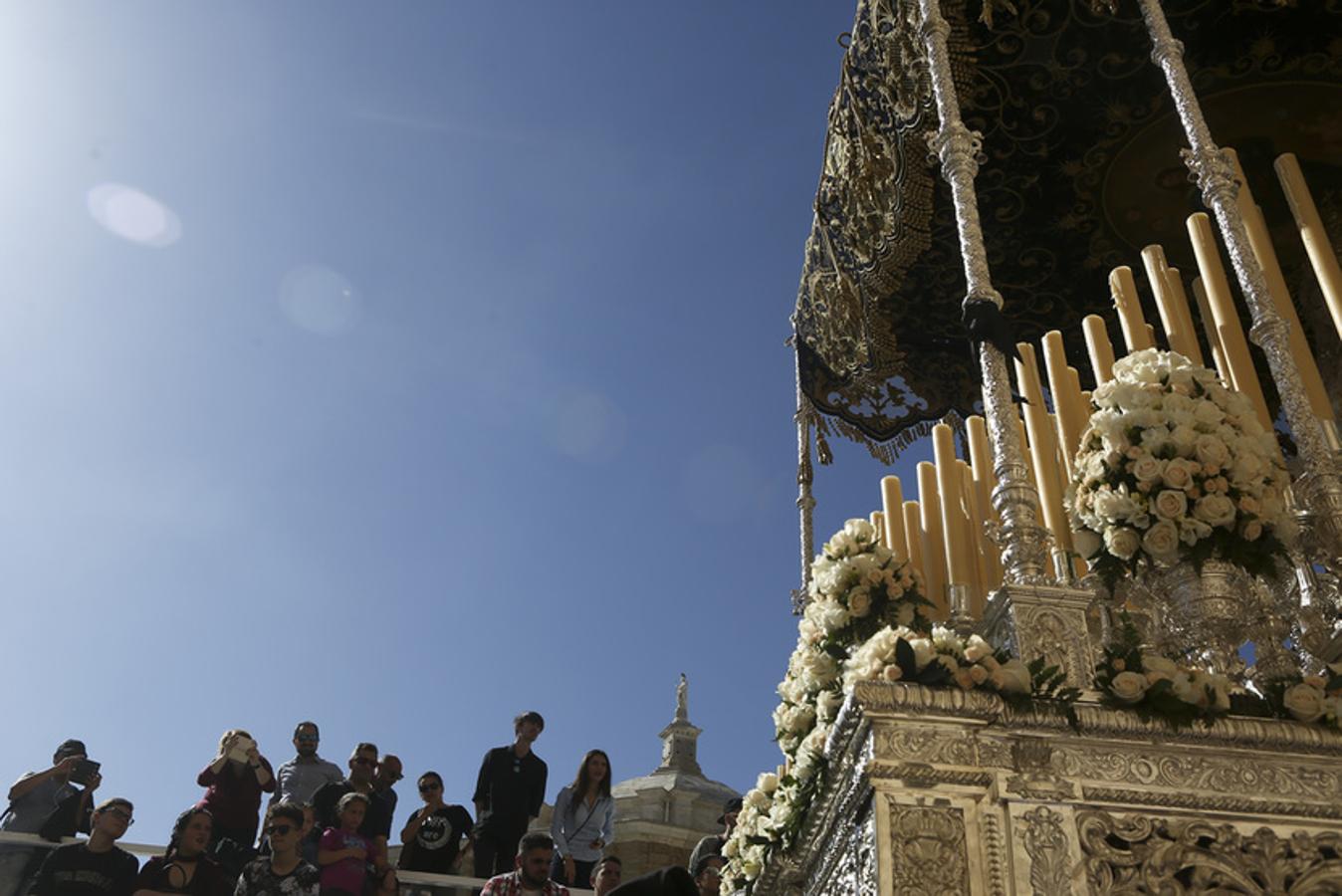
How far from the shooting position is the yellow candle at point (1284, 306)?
23.5 feet

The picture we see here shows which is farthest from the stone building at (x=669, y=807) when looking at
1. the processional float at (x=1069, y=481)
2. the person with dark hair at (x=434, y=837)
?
the processional float at (x=1069, y=481)

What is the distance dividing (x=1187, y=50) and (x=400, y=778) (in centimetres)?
799

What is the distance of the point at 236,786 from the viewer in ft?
30.6

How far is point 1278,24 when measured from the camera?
8.64m

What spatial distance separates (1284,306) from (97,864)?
→ 8.16 metres

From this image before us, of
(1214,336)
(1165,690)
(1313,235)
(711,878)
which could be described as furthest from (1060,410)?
(711,878)

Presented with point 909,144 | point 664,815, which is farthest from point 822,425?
point 664,815

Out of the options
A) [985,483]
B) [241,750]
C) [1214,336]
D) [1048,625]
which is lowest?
[1048,625]

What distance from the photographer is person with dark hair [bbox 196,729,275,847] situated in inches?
362

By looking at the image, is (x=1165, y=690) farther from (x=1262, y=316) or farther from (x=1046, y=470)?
(x=1046, y=470)

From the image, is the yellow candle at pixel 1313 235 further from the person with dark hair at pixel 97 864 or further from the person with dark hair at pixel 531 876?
the person with dark hair at pixel 97 864

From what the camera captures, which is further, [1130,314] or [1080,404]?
[1130,314]

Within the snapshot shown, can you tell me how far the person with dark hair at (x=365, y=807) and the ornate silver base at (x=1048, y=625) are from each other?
5231 millimetres

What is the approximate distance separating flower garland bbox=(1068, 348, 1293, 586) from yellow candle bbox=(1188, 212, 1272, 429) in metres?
1.51
